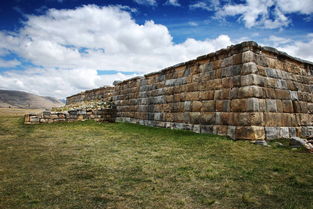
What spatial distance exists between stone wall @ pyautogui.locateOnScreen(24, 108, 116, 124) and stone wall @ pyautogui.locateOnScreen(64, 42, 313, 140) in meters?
6.23

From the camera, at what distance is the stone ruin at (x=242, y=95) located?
7367 mm

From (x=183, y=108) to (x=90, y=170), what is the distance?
6.46 metres

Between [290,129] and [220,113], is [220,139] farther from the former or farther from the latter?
[290,129]

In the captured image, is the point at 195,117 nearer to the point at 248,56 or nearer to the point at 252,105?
the point at 252,105

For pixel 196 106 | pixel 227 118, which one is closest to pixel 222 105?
pixel 227 118

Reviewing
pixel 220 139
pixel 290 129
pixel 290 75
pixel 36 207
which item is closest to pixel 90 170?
pixel 36 207

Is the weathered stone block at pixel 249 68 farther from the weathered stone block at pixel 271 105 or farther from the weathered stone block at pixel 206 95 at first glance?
the weathered stone block at pixel 206 95

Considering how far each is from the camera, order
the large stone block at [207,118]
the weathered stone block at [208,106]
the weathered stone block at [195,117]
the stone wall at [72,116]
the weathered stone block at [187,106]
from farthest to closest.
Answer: the stone wall at [72,116] → the weathered stone block at [187,106] → the weathered stone block at [195,117] → the weathered stone block at [208,106] → the large stone block at [207,118]

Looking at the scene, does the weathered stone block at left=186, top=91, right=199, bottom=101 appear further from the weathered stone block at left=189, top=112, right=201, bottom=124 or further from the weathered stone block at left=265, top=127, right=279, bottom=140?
the weathered stone block at left=265, top=127, right=279, bottom=140

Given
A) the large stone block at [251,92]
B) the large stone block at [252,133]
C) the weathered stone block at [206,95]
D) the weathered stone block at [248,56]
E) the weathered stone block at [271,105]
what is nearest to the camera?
the large stone block at [252,133]

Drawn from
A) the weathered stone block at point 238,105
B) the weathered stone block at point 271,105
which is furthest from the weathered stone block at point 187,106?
the weathered stone block at point 271,105

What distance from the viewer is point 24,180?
13.0ft

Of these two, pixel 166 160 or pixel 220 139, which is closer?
pixel 166 160

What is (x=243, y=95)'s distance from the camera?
7496mm
